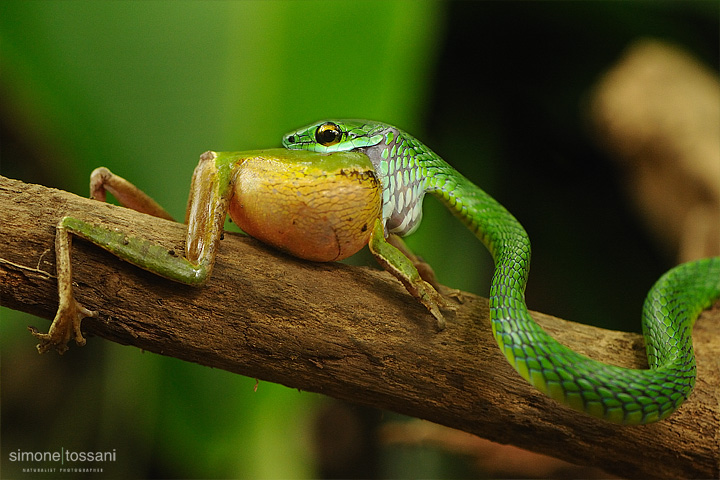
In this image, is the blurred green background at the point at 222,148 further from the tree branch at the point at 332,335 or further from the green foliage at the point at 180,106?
the tree branch at the point at 332,335

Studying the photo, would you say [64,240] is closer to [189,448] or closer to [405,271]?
[405,271]

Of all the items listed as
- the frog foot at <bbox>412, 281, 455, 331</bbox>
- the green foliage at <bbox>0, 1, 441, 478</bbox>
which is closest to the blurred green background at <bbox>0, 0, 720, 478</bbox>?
the green foliage at <bbox>0, 1, 441, 478</bbox>

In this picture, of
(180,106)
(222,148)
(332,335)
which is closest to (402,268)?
(332,335)

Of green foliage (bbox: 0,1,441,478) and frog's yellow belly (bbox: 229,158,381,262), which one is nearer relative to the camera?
frog's yellow belly (bbox: 229,158,381,262)

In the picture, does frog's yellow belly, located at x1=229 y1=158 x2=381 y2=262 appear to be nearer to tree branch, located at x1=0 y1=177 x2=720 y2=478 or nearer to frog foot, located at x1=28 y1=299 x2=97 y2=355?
tree branch, located at x1=0 y1=177 x2=720 y2=478

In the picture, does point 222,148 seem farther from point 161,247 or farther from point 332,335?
point 332,335

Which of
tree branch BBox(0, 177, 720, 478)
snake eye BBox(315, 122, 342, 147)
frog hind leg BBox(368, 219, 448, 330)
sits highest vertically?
snake eye BBox(315, 122, 342, 147)
